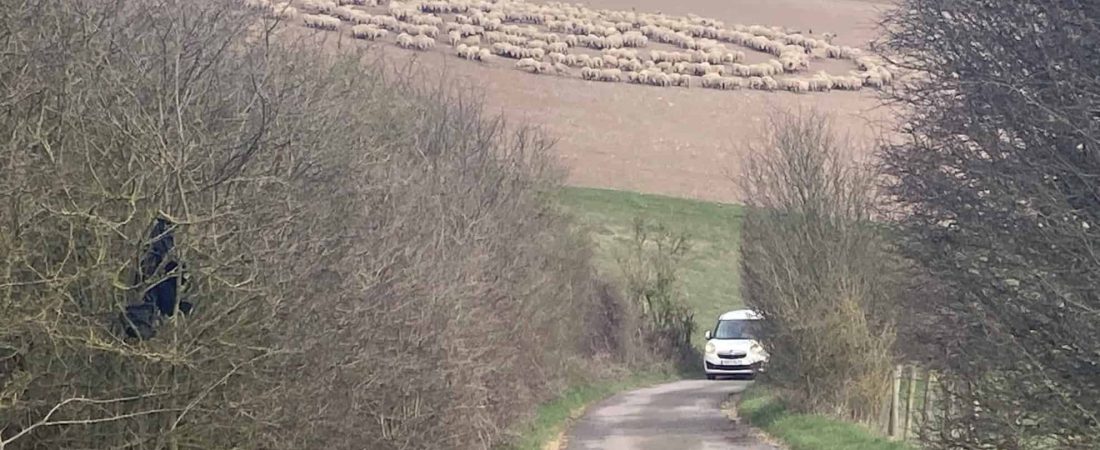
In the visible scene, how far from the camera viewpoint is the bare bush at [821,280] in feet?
73.8

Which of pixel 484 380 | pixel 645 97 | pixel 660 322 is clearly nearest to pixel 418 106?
pixel 484 380

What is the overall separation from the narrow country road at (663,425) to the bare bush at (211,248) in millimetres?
6328

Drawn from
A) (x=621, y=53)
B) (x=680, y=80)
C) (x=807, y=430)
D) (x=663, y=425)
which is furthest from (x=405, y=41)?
(x=807, y=430)

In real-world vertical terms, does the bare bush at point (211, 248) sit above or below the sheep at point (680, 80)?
below

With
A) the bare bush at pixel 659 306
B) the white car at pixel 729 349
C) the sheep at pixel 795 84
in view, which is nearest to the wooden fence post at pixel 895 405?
the white car at pixel 729 349

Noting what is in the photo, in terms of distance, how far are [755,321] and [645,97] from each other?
107ft

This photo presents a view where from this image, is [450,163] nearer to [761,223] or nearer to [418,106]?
[418,106]

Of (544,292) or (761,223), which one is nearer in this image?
(544,292)

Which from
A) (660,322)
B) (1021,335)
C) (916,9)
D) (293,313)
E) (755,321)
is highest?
(916,9)

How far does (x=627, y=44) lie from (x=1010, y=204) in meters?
54.4

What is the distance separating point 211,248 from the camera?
9961mm

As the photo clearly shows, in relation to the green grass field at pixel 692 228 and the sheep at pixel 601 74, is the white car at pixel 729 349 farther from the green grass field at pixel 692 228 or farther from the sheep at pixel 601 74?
the sheep at pixel 601 74

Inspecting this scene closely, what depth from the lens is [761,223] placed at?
25469mm

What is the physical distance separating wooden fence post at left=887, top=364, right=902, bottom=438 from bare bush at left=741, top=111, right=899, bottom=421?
0.42 meters
